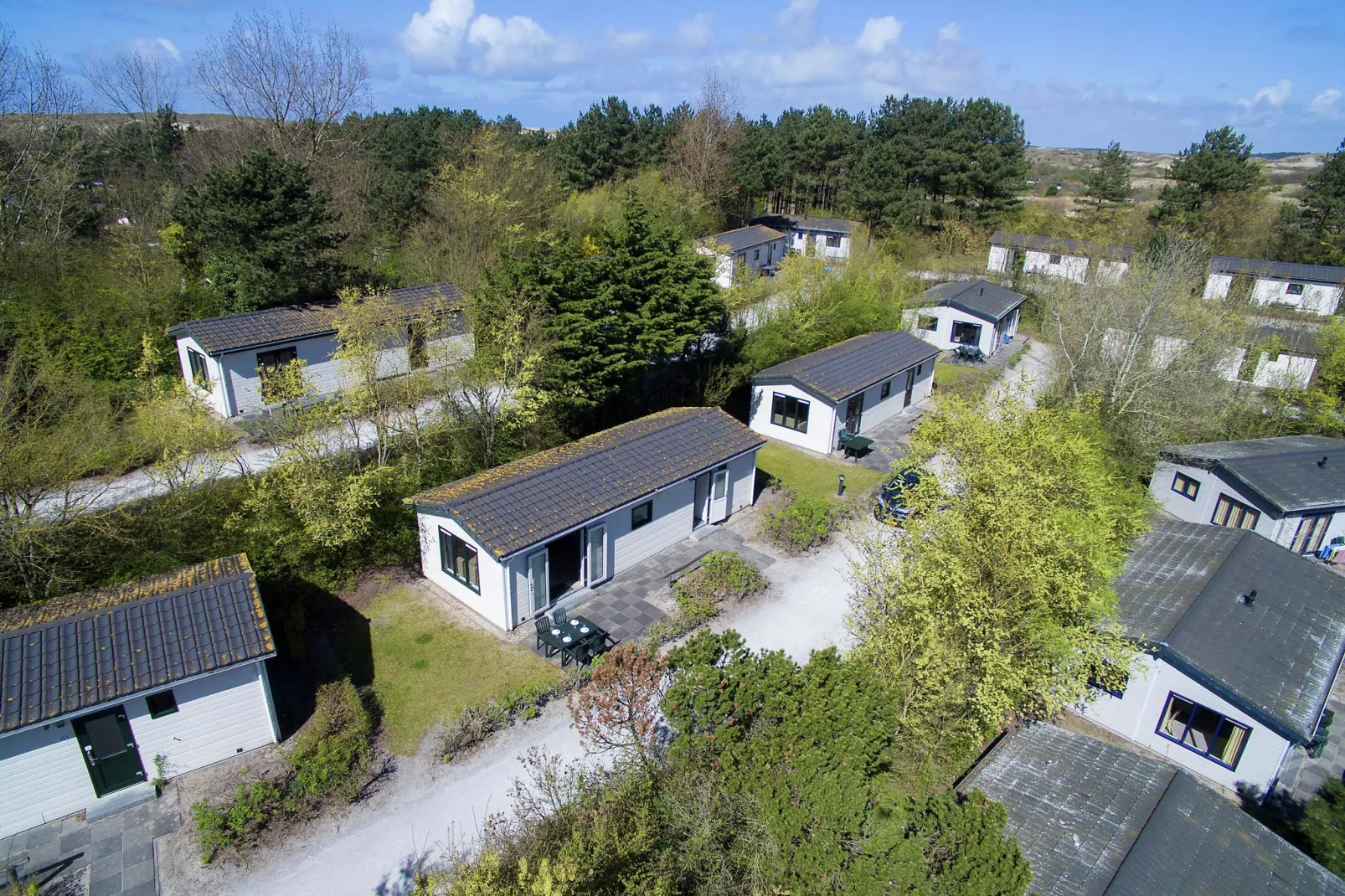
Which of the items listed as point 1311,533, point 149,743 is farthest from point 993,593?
point 1311,533

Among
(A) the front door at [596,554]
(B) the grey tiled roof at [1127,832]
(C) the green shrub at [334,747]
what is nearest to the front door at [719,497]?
(A) the front door at [596,554]

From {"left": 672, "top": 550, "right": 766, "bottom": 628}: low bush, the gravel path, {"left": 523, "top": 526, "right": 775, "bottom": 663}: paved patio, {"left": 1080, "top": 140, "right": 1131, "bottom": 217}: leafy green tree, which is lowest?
the gravel path

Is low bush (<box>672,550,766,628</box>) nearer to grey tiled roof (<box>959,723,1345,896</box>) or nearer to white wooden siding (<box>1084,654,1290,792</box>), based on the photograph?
grey tiled roof (<box>959,723,1345,896</box>)

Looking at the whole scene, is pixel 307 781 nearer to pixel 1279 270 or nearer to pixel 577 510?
pixel 577 510

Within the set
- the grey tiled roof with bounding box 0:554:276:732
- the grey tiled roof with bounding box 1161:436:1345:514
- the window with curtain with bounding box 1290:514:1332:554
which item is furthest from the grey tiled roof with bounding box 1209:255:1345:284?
the grey tiled roof with bounding box 0:554:276:732

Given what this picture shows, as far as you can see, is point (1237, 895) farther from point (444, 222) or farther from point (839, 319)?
point (444, 222)
